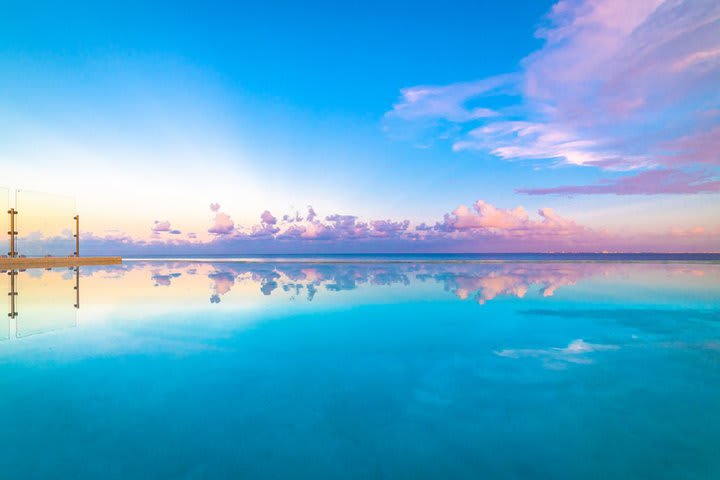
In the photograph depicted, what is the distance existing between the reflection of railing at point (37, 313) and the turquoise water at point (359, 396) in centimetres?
15

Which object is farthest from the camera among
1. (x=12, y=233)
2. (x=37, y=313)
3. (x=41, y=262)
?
(x=41, y=262)

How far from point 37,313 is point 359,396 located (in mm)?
15686

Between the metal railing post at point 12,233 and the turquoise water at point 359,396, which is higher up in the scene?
the metal railing post at point 12,233

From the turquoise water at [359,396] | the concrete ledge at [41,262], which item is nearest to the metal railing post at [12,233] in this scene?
the concrete ledge at [41,262]

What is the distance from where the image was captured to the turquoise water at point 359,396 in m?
5.00

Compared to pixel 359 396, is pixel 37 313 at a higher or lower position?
lower

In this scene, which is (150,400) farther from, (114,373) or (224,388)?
(114,373)

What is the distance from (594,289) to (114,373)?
88.1ft

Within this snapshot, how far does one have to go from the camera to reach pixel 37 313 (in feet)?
49.3

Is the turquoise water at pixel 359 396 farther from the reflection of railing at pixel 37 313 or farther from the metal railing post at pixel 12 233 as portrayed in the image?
the metal railing post at pixel 12 233

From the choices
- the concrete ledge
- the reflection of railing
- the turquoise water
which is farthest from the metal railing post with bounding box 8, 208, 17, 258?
the turquoise water

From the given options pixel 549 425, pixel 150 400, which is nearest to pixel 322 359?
pixel 150 400

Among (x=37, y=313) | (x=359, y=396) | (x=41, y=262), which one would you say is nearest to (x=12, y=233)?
(x=41, y=262)

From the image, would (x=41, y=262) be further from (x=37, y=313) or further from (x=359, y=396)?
(x=359, y=396)
